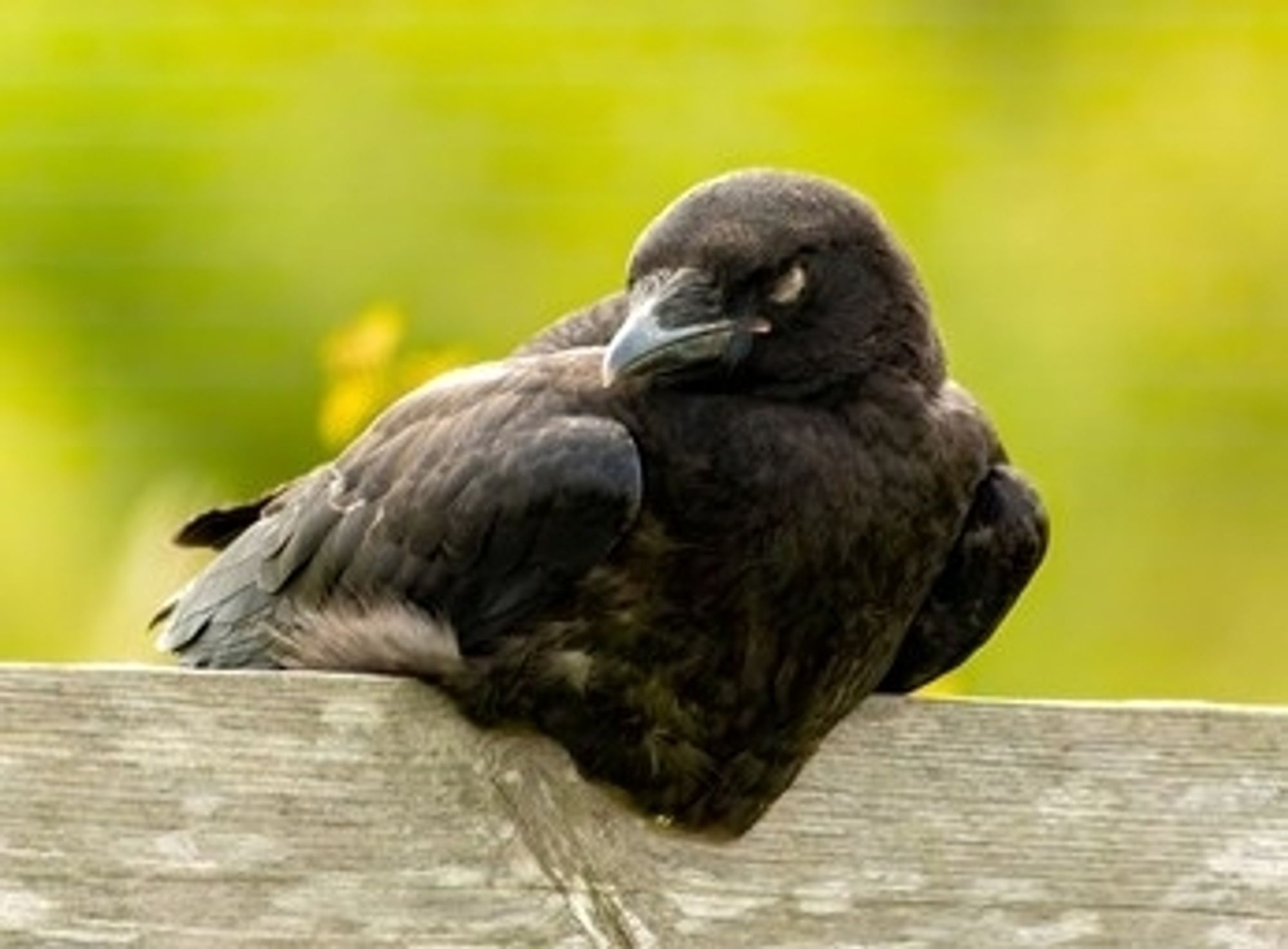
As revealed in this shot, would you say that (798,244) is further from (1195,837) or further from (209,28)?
(209,28)

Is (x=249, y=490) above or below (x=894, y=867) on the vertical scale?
below

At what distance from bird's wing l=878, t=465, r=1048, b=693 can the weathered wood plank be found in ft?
1.91

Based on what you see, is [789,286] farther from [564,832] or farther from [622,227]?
[622,227]

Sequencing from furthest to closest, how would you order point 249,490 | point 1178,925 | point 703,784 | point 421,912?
point 249,490 → point 703,784 → point 1178,925 → point 421,912

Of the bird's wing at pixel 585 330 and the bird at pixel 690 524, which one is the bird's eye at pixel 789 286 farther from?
the bird's wing at pixel 585 330


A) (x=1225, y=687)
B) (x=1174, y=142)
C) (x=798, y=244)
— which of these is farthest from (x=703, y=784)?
(x=1174, y=142)

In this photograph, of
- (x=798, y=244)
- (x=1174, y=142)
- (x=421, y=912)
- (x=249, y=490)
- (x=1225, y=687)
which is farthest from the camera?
(x=1174, y=142)

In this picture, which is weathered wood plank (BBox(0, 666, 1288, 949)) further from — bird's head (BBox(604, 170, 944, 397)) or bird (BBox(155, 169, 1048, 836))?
bird's head (BBox(604, 170, 944, 397))

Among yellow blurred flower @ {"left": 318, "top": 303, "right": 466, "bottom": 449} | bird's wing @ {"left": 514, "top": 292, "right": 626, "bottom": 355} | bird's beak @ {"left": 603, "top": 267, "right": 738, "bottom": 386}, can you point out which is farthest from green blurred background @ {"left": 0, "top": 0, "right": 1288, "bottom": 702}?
bird's beak @ {"left": 603, "top": 267, "right": 738, "bottom": 386}

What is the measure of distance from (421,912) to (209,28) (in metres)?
3.34

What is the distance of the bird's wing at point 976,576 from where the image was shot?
13.6 feet

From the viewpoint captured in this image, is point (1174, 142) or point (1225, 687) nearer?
point (1225, 687)

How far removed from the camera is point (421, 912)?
316cm

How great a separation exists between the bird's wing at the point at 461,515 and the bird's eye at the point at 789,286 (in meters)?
0.19
